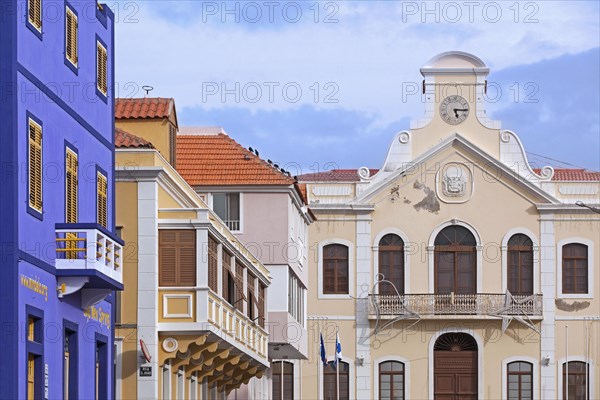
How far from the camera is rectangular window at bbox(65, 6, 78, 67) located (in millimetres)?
34750

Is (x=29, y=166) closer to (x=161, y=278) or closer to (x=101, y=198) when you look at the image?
(x=101, y=198)

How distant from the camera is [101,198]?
3756cm

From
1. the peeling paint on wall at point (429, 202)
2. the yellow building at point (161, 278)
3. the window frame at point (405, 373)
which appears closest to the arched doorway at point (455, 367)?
the window frame at point (405, 373)

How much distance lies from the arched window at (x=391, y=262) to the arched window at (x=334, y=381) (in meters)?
3.51

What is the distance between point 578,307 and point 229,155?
77.5ft

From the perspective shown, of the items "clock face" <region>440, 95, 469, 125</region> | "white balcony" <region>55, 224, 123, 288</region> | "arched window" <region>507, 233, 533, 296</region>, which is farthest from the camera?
"arched window" <region>507, 233, 533, 296</region>

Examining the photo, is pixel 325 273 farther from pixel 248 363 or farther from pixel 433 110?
pixel 248 363

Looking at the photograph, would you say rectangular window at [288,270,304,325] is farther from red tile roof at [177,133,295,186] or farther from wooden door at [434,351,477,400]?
wooden door at [434,351,477,400]

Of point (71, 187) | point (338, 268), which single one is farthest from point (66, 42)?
point (338, 268)

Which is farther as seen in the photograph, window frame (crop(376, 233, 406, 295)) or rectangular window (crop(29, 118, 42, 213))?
window frame (crop(376, 233, 406, 295))

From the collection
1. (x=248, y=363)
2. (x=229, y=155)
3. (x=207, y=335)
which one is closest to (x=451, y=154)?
(x=229, y=155)

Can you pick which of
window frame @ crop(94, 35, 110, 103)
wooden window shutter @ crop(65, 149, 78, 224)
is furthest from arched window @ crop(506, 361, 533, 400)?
wooden window shutter @ crop(65, 149, 78, 224)

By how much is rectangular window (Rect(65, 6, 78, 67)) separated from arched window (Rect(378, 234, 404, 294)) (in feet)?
139

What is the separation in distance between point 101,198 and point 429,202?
40.3m
